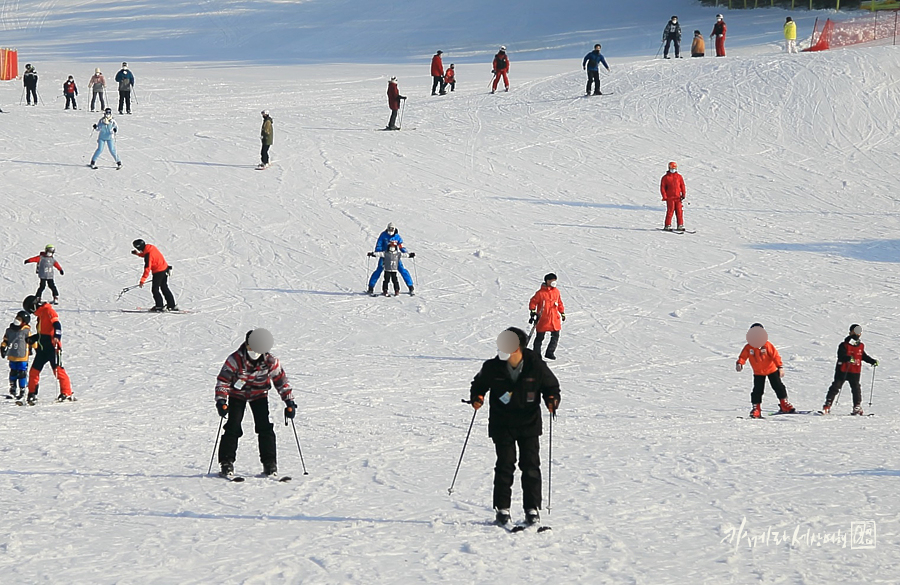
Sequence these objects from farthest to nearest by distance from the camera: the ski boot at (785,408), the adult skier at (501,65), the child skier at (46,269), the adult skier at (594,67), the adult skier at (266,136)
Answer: the adult skier at (501,65)
the adult skier at (594,67)
the adult skier at (266,136)
the child skier at (46,269)
the ski boot at (785,408)

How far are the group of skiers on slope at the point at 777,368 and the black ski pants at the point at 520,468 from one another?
4599mm

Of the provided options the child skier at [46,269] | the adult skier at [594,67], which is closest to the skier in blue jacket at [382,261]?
the child skier at [46,269]

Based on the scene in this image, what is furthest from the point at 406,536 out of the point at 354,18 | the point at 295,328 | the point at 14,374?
the point at 354,18

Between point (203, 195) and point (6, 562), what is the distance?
55.0 feet

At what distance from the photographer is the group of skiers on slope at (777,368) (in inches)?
416

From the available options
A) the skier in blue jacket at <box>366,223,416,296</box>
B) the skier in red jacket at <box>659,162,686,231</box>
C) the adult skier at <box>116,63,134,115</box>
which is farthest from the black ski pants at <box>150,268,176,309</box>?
the adult skier at <box>116,63,134,115</box>

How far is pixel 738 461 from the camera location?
819 cm

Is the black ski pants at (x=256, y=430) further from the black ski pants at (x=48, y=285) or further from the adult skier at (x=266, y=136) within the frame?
the adult skier at (x=266, y=136)

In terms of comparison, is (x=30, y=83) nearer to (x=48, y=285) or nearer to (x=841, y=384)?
(x=48, y=285)

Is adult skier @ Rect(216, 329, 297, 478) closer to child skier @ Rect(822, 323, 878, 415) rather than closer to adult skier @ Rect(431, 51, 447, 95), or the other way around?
child skier @ Rect(822, 323, 878, 415)

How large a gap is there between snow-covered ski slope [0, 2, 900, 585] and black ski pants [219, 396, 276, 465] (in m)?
0.25

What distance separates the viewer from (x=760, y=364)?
34.8 ft

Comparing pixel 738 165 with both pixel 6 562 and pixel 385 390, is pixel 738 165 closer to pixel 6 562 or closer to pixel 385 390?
pixel 385 390

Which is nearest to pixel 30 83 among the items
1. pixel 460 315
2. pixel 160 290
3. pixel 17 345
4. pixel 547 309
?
pixel 160 290
